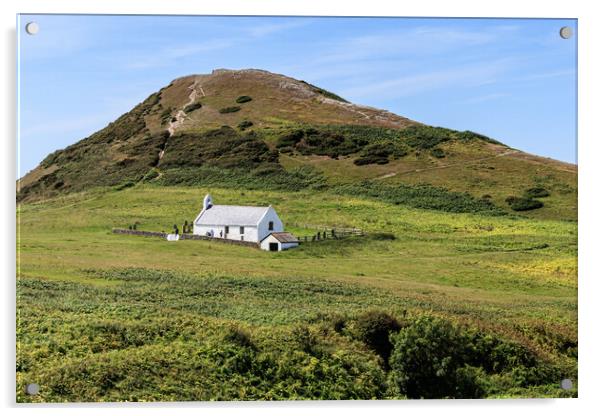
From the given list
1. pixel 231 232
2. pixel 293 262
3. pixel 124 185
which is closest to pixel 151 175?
pixel 124 185

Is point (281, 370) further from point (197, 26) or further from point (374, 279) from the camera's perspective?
point (197, 26)

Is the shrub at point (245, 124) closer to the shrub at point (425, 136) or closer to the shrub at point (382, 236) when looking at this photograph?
the shrub at point (425, 136)

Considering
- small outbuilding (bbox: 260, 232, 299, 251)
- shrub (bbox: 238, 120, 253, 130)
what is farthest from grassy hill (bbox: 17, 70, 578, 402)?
small outbuilding (bbox: 260, 232, 299, 251)

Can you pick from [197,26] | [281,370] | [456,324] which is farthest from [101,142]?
[456,324]

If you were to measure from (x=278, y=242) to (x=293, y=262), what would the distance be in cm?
70

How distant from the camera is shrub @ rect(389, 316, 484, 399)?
53.7ft

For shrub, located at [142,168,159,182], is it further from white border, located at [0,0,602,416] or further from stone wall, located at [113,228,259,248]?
white border, located at [0,0,602,416]

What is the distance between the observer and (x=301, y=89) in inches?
770

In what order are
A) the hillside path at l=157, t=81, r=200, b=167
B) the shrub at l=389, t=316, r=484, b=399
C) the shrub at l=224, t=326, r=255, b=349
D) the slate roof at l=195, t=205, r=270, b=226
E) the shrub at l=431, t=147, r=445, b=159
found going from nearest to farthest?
the shrub at l=224, t=326, r=255, b=349 → the shrub at l=389, t=316, r=484, b=399 → the slate roof at l=195, t=205, r=270, b=226 → the hillside path at l=157, t=81, r=200, b=167 → the shrub at l=431, t=147, r=445, b=159

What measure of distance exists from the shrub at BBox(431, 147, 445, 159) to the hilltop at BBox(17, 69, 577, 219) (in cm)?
2

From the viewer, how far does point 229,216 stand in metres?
19.4

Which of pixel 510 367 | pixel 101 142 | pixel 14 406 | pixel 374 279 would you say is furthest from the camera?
pixel 101 142

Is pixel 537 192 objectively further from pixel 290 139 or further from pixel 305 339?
pixel 305 339

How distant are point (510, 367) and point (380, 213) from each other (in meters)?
5.24
